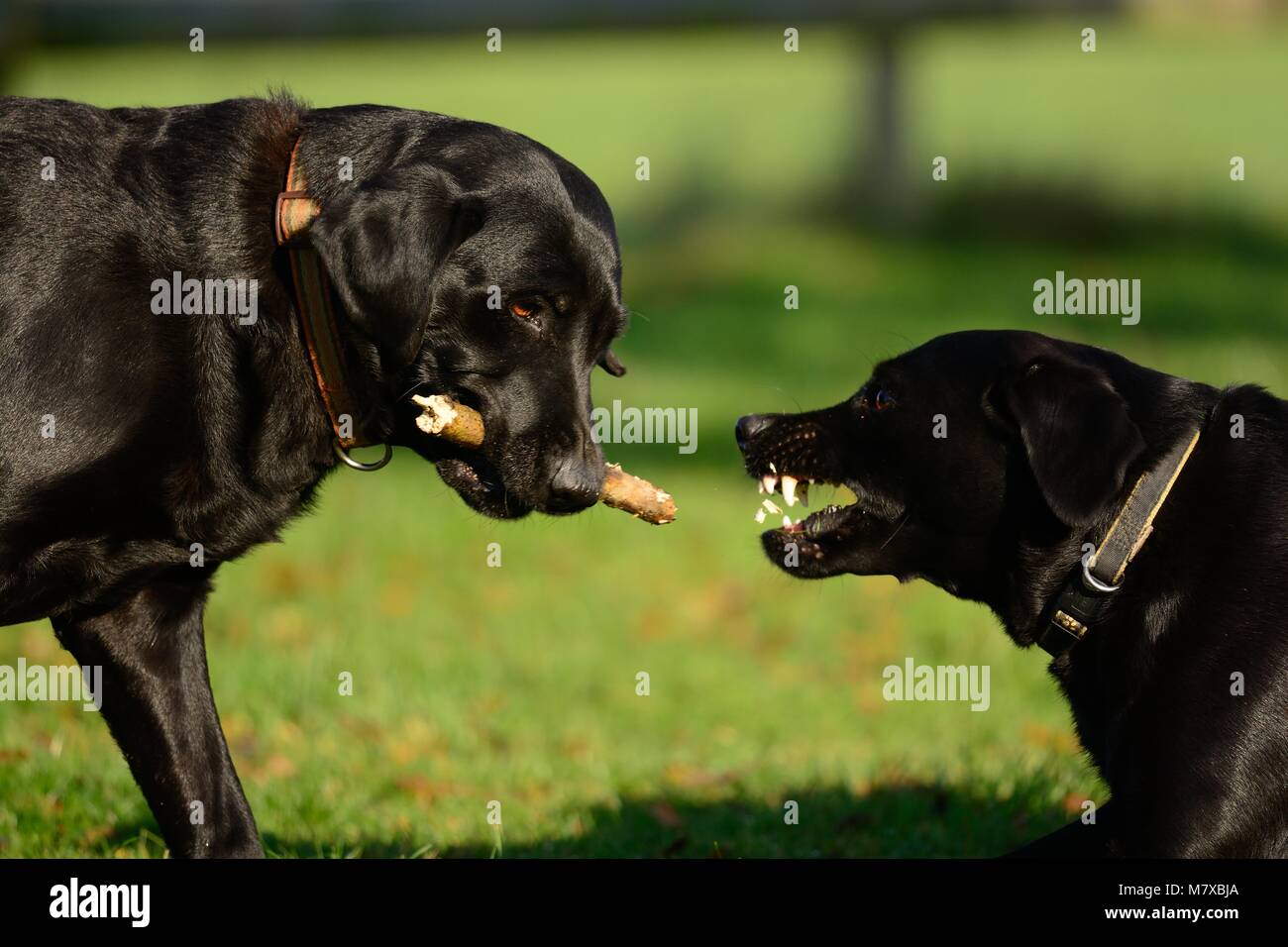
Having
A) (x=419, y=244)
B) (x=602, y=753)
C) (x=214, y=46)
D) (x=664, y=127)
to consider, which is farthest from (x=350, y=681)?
(x=664, y=127)

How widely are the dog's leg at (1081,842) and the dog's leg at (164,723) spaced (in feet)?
6.93

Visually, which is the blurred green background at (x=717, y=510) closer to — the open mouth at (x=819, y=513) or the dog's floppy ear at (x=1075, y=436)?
the open mouth at (x=819, y=513)

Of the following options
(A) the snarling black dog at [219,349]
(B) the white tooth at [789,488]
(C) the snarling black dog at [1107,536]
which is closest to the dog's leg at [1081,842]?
(C) the snarling black dog at [1107,536]

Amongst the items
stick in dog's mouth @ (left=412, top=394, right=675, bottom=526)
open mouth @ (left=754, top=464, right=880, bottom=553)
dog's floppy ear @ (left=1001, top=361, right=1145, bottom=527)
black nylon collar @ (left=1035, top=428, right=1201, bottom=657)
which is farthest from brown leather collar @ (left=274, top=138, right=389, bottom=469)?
black nylon collar @ (left=1035, top=428, right=1201, bottom=657)

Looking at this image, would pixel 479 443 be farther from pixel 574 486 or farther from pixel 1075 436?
pixel 1075 436

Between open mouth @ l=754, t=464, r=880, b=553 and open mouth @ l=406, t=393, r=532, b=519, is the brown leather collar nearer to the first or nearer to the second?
open mouth @ l=406, t=393, r=532, b=519

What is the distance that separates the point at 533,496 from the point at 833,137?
1330cm

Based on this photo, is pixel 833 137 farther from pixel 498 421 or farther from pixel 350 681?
pixel 498 421

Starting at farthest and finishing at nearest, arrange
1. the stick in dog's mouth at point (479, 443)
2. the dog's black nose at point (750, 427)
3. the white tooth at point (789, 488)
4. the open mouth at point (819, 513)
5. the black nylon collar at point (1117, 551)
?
A: the dog's black nose at point (750, 427)
the white tooth at point (789, 488)
the open mouth at point (819, 513)
the stick in dog's mouth at point (479, 443)
the black nylon collar at point (1117, 551)

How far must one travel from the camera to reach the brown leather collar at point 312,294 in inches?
159

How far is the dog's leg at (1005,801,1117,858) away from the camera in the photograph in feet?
12.5

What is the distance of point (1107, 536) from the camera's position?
4.02 m

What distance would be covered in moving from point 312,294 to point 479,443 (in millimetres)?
612

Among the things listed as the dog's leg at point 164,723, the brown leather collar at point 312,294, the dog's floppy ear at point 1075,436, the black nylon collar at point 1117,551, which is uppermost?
the brown leather collar at point 312,294
